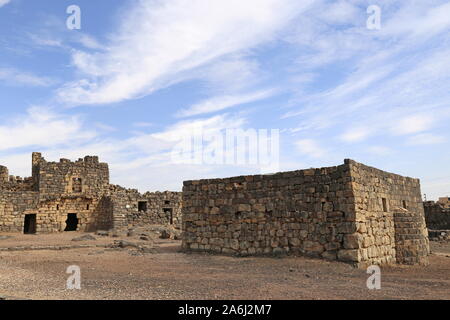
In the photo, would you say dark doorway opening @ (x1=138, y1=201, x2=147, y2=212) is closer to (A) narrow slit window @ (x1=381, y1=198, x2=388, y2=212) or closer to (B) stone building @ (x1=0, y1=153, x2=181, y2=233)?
(B) stone building @ (x1=0, y1=153, x2=181, y2=233)

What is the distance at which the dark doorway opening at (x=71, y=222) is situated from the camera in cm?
3078

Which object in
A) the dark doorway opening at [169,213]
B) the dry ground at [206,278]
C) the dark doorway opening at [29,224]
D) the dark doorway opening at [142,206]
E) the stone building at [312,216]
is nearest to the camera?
the dry ground at [206,278]

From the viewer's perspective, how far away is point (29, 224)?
30141 millimetres

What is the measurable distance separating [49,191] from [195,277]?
2394 cm

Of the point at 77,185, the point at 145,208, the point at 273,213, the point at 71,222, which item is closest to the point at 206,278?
the point at 273,213

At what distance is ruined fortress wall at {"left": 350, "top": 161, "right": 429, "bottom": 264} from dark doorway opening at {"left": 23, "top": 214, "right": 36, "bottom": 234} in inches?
1012

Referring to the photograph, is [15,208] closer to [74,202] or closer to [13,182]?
[74,202]

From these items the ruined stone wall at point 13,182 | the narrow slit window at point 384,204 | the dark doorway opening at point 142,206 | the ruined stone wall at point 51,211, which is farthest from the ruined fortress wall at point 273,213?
the ruined stone wall at point 13,182

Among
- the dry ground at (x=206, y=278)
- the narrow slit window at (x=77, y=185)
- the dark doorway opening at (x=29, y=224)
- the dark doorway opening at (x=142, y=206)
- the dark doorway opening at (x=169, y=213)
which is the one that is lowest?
the dry ground at (x=206, y=278)

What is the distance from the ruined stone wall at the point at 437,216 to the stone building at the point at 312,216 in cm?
1211

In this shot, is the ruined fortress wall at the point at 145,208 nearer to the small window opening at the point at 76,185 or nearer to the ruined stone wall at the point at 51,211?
the ruined stone wall at the point at 51,211

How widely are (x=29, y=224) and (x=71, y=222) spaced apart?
3.07m
